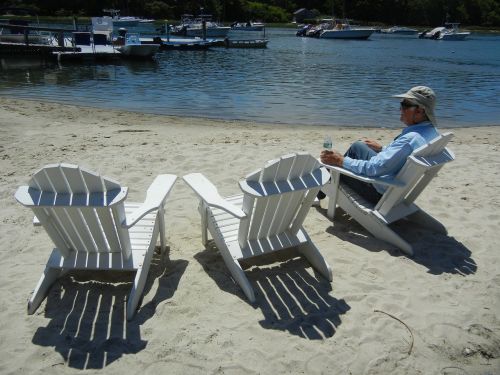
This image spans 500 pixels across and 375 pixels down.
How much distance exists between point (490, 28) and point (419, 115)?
419 feet

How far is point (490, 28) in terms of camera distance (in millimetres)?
107688

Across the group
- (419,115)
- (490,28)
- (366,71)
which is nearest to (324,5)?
(490,28)

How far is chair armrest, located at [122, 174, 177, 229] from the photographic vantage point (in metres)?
2.99

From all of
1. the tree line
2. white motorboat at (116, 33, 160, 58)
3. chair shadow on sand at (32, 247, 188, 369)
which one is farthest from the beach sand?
the tree line

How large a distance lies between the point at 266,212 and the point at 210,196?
0.49 metres

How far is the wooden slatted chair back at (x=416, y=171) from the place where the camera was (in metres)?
3.62

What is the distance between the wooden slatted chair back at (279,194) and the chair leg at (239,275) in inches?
6.5

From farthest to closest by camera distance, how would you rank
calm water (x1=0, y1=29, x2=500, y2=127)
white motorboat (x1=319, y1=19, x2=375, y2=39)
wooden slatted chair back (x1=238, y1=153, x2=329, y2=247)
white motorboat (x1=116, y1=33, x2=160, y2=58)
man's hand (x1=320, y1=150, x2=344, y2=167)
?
white motorboat (x1=319, y1=19, x2=375, y2=39), white motorboat (x1=116, y1=33, x2=160, y2=58), calm water (x1=0, y1=29, x2=500, y2=127), man's hand (x1=320, y1=150, x2=344, y2=167), wooden slatted chair back (x1=238, y1=153, x2=329, y2=247)

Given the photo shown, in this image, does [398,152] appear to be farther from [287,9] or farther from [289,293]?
[287,9]

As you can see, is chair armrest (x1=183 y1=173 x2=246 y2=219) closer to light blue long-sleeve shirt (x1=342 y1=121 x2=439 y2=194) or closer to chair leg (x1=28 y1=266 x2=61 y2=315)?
chair leg (x1=28 y1=266 x2=61 y2=315)

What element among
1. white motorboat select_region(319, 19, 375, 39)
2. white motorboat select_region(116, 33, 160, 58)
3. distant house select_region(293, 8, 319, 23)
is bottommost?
white motorboat select_region(116, 33, 160, 58)

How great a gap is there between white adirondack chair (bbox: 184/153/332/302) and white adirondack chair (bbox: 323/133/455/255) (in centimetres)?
86

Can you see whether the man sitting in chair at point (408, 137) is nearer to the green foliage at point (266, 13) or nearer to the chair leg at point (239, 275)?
the chair leg at point (239, 275)

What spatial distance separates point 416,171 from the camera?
3660 mm
